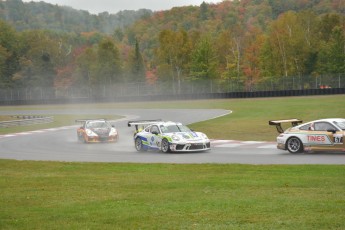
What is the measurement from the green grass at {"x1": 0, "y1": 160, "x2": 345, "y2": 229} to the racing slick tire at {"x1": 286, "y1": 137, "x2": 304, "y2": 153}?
16.7 feet

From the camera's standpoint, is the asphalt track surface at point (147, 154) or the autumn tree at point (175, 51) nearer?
the asphalt track surface at point (147, 154)

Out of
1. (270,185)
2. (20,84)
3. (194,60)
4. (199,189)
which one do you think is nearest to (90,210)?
(199,189)

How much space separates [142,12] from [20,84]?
48257mm

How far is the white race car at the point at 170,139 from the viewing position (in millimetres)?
22453

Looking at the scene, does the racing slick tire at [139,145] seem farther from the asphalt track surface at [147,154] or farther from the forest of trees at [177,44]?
the forest of trees at [177,44]

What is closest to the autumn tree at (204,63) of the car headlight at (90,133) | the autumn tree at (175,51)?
the autumn tree at (175,51)

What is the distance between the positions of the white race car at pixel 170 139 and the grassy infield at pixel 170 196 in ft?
16.8

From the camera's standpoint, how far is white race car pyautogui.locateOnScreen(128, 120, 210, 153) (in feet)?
73.7

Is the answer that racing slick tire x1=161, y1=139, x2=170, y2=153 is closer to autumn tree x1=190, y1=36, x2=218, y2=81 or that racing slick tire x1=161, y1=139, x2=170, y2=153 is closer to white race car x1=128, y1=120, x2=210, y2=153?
white race car x1=128, y1=120, x2=210, y2=153

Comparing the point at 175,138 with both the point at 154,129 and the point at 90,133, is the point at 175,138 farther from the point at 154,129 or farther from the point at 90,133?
the point at 90,133

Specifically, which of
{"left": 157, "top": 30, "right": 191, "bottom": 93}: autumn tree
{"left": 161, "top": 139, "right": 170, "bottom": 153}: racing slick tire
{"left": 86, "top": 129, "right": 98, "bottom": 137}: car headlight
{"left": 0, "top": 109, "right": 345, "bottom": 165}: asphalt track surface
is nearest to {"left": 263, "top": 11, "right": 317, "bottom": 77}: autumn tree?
{"left": 157, "top": 30, "right": 191, "bottom": 93}: autumn tree

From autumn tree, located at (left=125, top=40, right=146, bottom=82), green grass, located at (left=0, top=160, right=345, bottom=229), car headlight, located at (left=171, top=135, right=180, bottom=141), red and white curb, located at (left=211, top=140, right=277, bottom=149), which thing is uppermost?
autumn tree, located at (left=125, top=40, right=146, bottom=82)

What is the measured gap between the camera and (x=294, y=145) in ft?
68.5

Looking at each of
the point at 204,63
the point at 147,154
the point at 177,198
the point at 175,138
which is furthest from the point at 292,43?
the point at 177,198
